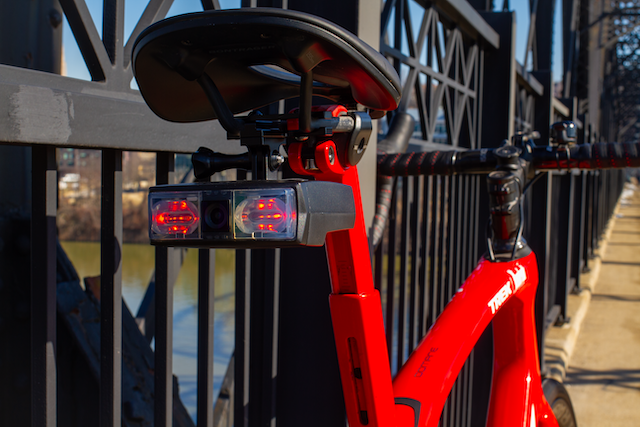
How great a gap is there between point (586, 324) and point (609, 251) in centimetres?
663

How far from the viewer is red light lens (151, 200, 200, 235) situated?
0.61 metres

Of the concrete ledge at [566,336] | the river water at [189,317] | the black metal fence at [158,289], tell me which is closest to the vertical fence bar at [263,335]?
the black metal fence at [158,289]

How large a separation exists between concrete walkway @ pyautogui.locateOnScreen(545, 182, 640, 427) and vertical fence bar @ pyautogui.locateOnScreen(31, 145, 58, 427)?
3.25 metres

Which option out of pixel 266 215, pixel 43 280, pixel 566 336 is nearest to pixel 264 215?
pixel 266 215

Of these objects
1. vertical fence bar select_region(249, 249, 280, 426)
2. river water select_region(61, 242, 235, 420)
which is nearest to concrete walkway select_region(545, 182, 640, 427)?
river water select_region(61, 242, 235, 420)

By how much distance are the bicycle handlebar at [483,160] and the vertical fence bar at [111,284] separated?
79cm

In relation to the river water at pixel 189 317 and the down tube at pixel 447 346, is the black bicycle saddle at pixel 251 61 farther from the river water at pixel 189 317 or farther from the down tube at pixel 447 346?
the river water at pixel 189 317

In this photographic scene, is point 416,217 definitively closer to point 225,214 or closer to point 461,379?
point 461,379

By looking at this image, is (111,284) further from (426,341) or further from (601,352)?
(601,352)

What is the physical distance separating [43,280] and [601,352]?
4722 mm

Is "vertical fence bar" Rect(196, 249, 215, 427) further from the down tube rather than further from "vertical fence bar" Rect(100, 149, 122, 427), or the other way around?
the down tube

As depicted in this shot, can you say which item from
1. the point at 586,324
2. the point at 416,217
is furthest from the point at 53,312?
the point at 586,324

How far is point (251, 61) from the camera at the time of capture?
73 centimetres

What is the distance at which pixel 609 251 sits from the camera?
11.2 meters
